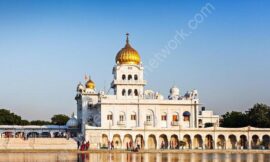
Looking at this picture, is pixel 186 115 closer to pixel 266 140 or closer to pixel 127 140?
pixel 127 140

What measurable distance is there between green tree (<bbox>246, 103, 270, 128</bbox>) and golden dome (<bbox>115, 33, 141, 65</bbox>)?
55.0 feet

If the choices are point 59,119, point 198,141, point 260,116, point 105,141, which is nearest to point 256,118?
point 260,116

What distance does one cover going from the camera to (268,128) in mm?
64875

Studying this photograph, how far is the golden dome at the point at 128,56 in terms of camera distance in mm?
69312

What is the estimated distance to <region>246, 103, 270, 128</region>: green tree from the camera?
68.5 metres

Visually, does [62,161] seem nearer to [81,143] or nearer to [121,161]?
[121,161]

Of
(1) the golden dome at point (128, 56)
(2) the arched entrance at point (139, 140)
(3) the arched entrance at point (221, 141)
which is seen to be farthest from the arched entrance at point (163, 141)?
(1) the golden dome at point (128, 56)

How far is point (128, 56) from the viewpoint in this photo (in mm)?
69250

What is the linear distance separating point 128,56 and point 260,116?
18925mm

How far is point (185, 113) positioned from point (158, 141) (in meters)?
6.46

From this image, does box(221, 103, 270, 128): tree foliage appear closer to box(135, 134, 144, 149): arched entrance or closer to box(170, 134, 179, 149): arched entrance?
box(170, 134, 179, 149): arched entrance

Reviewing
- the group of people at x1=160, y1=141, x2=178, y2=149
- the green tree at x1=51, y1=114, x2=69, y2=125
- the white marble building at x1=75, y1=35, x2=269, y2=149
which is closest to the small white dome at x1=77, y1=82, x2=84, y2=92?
the white marble building at x1=75, y1=35, x2=269, y2=149

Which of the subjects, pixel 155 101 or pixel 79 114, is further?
pixel 79 114

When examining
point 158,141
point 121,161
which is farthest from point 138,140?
point 121,161
